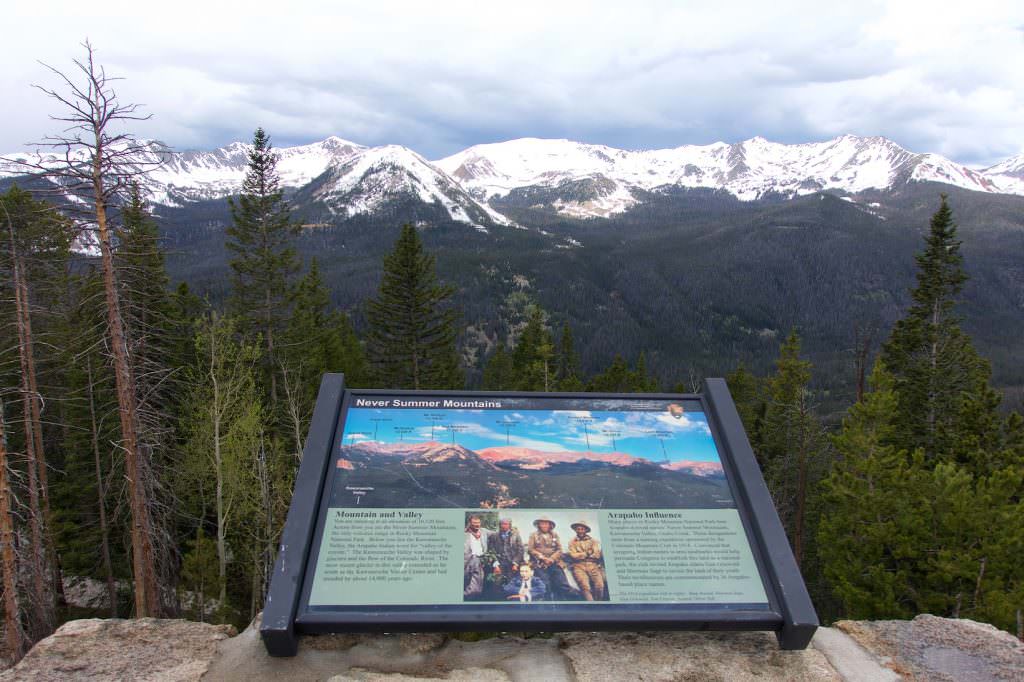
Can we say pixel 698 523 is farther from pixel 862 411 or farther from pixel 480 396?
pixel 862 411

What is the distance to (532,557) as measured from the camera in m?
5.07

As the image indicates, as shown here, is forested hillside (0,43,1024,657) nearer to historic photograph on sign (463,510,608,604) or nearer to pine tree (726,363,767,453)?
pine tree (726,363,767,453)

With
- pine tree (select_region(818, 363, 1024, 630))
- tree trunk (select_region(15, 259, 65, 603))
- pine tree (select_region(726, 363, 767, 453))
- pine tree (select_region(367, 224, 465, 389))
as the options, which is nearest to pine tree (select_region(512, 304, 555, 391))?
pine tree (select_region(367, 224, 465, 389))

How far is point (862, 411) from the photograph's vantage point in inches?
→ 650

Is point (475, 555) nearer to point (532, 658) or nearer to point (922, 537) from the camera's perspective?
point (532, 658)

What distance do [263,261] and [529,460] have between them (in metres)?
20.5

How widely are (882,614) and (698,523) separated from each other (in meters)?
11.5

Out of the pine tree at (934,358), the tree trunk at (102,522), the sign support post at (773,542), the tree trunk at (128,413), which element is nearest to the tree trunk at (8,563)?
the tree trunk at (128,413)

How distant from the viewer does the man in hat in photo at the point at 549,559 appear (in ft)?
16.1

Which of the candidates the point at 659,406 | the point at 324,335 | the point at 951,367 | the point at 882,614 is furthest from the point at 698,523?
the point at 324,335

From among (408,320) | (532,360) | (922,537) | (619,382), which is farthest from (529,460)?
(619,382)

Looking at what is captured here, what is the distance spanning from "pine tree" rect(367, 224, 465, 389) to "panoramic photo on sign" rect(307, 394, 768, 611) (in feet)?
66.4

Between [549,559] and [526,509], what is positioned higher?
[526,509]

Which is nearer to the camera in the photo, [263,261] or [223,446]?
[223,446]
